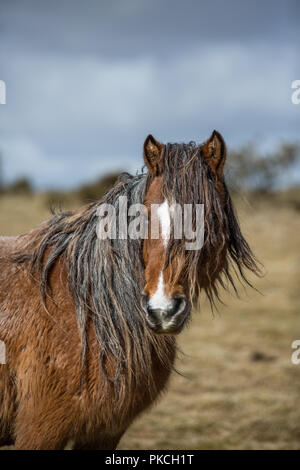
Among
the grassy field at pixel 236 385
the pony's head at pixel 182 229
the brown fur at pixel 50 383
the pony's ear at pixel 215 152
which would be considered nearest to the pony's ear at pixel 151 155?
the pony's head at pixel 182 229

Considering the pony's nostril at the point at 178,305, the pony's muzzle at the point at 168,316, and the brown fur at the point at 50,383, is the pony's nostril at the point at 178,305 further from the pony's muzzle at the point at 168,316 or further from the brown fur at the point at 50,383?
the brown fur at the point at 50,383

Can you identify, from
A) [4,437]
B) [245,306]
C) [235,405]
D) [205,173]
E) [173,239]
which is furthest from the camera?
[245,306]

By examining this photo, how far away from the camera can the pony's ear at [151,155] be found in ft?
8.68

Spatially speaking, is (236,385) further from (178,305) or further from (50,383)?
(178,305)

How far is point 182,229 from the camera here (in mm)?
2379

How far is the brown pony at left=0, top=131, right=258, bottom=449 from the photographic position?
8.32ft

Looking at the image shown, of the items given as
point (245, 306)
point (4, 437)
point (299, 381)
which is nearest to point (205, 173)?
point (4, 437)

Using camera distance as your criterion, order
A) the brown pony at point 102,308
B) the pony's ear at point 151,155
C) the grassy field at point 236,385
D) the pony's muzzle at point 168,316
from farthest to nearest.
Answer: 1. the grassy field at point 236,385
2. the pony's ear at point 151,155
3. the brown pony at point 102,308
4. the pony's muzzle at point 168,316

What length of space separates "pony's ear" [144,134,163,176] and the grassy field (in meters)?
0.74

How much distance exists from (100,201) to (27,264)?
0.64 metres

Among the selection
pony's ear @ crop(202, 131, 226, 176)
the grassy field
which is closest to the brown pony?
pony's ear @ crop(202, 131, 226, 176)

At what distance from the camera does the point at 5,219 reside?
55.8ft

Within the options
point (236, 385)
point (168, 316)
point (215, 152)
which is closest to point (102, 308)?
point (168, 316)
